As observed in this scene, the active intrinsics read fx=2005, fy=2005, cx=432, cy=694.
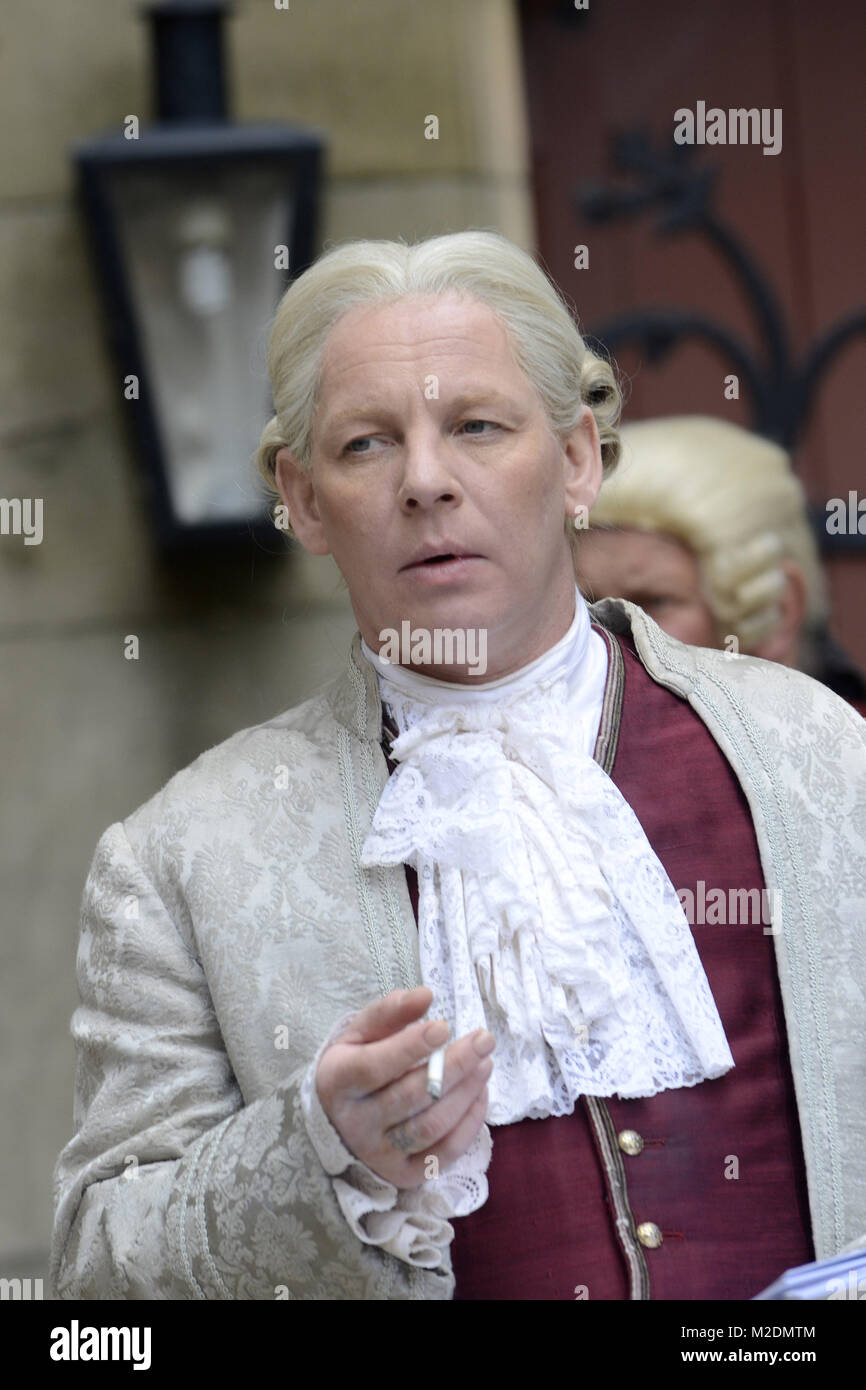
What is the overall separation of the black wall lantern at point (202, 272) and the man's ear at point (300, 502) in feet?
3.37

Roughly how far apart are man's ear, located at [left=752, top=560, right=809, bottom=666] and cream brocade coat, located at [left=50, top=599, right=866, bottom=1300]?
1056 millimetres

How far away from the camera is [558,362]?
2.07 metres

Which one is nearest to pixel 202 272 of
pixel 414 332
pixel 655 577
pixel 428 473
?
pixel 655 577

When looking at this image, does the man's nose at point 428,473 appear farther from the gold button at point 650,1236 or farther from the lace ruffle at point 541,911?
the gold button at point 650,1236

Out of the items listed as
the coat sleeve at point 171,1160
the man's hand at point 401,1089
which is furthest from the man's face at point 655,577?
the man's hand at point 401,1089

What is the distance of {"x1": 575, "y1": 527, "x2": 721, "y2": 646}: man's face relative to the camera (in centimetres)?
306

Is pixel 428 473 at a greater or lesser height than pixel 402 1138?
greater

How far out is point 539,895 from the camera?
1979 millimetres

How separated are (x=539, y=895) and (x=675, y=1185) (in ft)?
1.00

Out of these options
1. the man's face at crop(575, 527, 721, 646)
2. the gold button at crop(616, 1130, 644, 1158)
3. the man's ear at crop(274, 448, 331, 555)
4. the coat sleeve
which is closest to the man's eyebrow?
the man's ear at crop(274, 448, 331, 555)

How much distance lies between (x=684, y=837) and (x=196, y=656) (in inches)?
68.4

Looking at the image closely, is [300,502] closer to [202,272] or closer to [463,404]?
[463,404]
